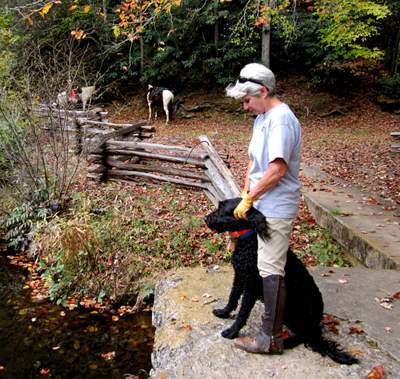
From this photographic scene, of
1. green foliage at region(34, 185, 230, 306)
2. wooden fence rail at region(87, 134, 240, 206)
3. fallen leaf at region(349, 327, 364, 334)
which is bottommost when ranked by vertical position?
green foliage at region(34, 185, 230, 306)

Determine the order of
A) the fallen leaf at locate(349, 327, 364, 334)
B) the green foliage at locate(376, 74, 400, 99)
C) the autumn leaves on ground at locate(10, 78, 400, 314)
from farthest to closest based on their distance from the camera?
the green foliage at locate(376, 74, 400, 99)
the autumn leaves on ground at locate(10, 78, 400, 314)
the fallen leaf at locate(349, 327, 364, 334)

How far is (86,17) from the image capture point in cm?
1681

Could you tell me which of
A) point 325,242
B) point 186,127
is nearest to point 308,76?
point 186,127

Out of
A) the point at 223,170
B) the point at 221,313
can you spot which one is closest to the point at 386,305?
the point at 221,313

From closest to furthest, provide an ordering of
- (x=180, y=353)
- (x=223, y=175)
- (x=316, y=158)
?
1. (x=180, y=353)
2. (x=223, y=175)
3. (x=316, y=158)

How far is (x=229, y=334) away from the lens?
8.96 feet

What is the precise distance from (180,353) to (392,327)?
1842 mm

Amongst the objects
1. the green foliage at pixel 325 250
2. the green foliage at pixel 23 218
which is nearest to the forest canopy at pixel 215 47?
the green foliage at pixel 23 218

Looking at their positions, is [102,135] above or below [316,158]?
above

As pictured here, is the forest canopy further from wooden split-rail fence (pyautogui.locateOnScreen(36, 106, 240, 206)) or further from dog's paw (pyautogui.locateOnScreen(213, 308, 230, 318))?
dog's paw (pyautogui.locateOnScreen(213, 308, 230, 318))

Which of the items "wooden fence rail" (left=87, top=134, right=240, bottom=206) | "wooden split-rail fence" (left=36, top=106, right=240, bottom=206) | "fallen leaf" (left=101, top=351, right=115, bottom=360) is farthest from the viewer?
"wooden fence rail" (left=87, top=134, right=240, bottom=206)

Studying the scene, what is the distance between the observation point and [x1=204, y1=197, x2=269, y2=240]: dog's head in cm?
236

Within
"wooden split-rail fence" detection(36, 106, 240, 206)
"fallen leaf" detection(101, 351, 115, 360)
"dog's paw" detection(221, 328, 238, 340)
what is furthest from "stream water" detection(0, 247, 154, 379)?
"wooden split-rail fence" detection(36, 106, 240, 206)

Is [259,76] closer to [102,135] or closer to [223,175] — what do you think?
[223,175]
